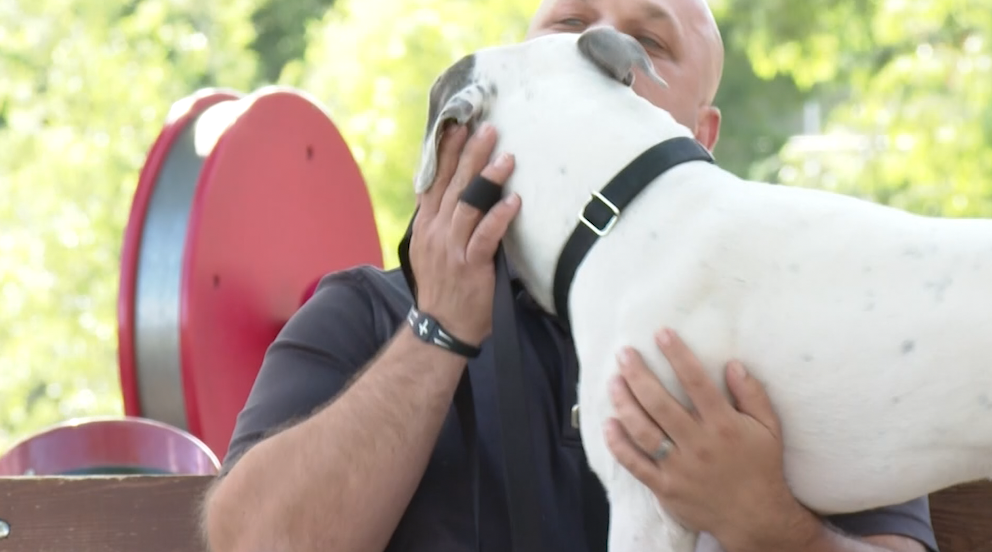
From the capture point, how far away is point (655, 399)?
67.4 inches

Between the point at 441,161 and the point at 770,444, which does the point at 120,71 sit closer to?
the point at 441,161

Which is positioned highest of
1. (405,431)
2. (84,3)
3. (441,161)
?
(441,161)

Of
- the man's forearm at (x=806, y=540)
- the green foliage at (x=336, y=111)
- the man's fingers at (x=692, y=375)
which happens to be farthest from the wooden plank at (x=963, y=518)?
the green foliage at (x=336, y=111)

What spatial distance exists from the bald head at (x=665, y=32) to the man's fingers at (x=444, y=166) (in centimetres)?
52

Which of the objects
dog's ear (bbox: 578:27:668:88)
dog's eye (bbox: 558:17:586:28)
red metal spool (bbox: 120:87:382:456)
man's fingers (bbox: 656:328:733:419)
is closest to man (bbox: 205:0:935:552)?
man's fingers (bbox: 656:328:733:419)

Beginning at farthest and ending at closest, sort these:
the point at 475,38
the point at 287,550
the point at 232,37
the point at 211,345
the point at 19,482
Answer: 1. the point at 232,37
2. the point at 475,38
3. the point at 211,345
4. the point at 19,482
5. the point at 287,550

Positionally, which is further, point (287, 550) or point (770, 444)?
point (287, 550)

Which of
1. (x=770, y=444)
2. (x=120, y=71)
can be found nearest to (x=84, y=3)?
(x=120, y=71)

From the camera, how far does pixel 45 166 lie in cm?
746

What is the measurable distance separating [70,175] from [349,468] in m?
5.92

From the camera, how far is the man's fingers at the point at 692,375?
1.70m

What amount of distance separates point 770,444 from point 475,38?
6.18m

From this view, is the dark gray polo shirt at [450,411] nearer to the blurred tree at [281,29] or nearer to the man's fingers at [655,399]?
the man's fingers at [655,399]

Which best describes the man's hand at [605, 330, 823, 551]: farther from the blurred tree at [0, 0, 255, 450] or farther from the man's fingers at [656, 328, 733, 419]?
the blurred tree at [0, 0, 255, 450]
